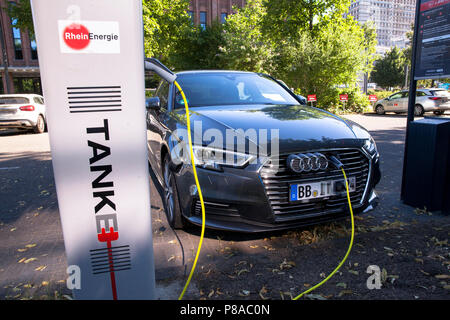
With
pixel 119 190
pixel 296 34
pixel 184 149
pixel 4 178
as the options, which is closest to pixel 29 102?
pixel 4 178

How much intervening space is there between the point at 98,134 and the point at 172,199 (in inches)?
60.4

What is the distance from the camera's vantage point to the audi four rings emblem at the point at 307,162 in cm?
243

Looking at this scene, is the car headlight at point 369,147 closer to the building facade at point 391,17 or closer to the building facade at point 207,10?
the building facade at point 207,10

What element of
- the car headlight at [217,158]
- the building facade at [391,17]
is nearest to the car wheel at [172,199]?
the car headlight at [217,158]

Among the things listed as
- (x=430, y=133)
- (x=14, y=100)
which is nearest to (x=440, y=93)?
(x=430, y=133)

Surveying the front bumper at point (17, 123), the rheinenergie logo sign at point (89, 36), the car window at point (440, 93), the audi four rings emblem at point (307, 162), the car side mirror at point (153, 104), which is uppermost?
the rheinenergie logo sign at point (89, 36)

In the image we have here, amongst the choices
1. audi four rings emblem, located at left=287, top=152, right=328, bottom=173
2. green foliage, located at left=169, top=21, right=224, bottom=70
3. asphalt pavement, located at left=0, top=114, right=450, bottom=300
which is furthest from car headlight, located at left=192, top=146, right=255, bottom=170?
green foliage, located at left=169, top=21, right=224, bottom=70

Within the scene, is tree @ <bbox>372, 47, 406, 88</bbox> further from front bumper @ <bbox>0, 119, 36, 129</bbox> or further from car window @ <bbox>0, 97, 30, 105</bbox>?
front bumper @ <bbox>0, 119, 36, 129</bbox>

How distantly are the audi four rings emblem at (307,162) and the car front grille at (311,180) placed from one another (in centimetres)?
4

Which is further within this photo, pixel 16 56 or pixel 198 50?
pixel 16 56

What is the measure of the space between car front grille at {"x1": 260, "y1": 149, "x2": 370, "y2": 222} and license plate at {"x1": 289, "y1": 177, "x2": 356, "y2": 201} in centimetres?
3

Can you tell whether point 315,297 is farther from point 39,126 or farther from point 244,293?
point 39,126

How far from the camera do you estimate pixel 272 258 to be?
2.57m

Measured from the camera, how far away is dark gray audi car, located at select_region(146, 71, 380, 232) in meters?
2.43
